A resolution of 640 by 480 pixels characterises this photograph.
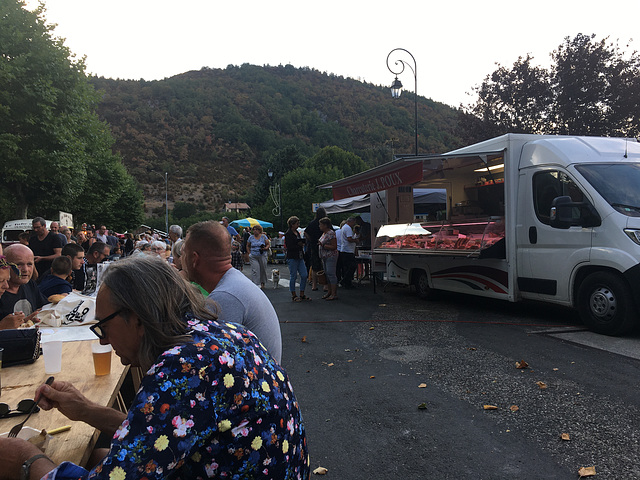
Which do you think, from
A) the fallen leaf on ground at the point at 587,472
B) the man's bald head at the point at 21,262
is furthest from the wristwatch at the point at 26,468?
the man's bald head at the point at 21,262

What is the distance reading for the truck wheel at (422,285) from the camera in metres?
10.5

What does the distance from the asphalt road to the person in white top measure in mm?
5129

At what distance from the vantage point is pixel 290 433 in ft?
5.14

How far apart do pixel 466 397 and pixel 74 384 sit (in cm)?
348

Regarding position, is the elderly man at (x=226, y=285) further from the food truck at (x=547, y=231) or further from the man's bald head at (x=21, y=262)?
the food truck at (x=547, y=231)

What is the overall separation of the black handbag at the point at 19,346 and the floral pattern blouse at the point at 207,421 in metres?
1.83

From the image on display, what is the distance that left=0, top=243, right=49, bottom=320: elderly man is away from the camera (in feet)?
14.4

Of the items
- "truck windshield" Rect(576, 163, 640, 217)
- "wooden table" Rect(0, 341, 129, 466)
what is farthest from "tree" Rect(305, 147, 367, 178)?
"wooden table" Rect(0, 341, 129, 466)

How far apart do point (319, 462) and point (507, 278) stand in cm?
574

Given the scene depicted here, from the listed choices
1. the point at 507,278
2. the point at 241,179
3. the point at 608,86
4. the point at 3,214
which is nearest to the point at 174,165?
the point at 241,179

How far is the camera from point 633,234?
6.27 metres

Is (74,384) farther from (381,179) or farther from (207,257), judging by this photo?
(381,179)

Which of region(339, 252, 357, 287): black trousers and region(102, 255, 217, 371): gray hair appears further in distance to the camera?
region(339, 252, 357, 287): black trousers

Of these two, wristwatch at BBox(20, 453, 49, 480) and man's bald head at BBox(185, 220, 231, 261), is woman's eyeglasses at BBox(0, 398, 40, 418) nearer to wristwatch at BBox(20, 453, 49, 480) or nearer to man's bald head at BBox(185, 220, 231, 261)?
wristwatch at BBox(20, 453, 49, 480)
